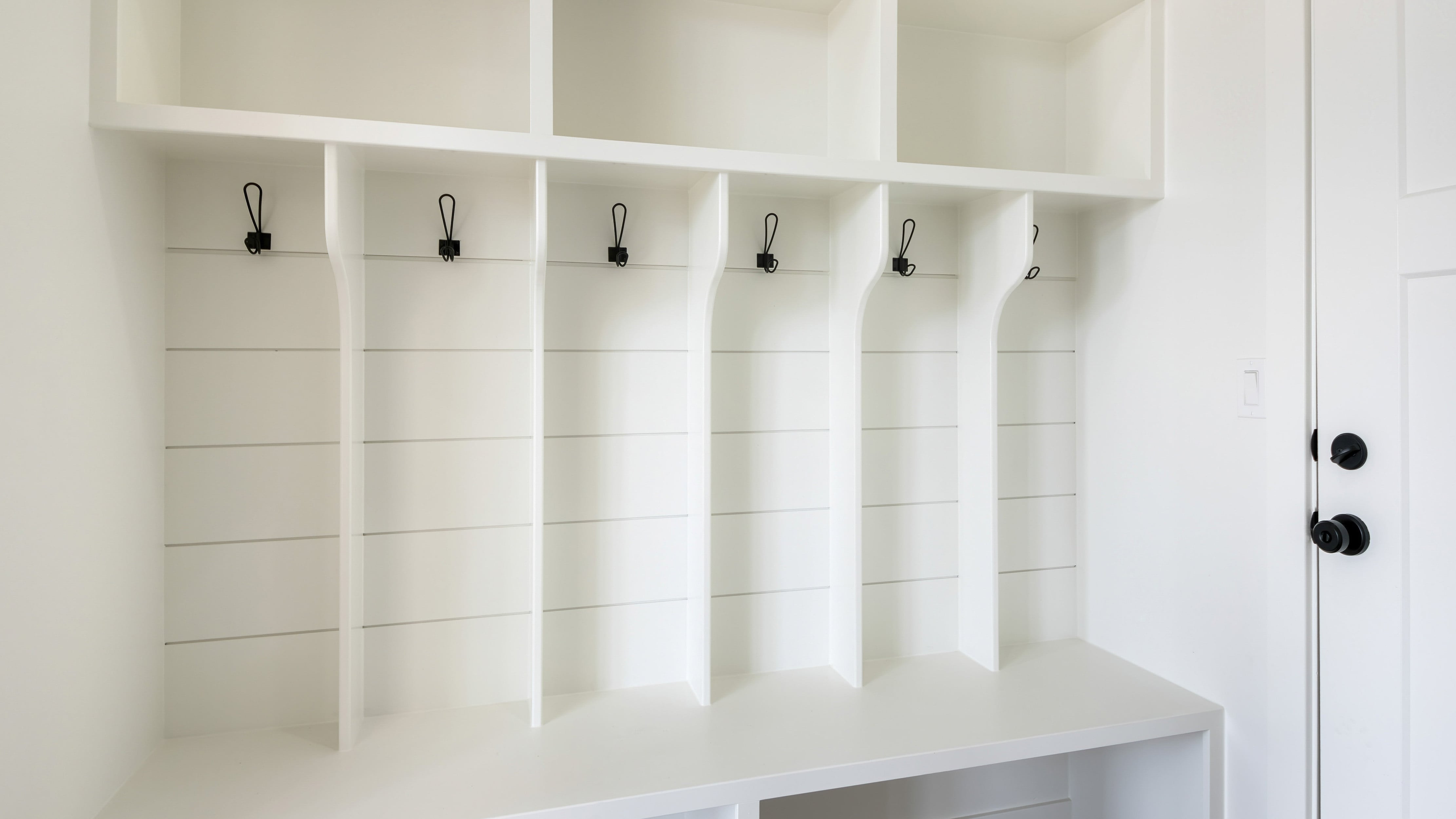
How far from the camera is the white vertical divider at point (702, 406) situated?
1.49 metres

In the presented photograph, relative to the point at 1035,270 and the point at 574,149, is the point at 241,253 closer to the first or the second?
the point at 574,149

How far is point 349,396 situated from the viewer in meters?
1.35

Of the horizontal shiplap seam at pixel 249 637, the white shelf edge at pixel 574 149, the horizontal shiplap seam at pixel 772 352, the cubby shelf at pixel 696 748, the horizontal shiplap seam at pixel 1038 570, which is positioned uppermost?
the white shelf edge at pixel 574 149

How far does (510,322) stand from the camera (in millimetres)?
1549

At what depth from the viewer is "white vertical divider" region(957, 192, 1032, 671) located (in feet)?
5.46

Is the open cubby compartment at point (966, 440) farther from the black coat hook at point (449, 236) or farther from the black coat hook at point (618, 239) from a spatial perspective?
the black coat hook at point (449, 236)

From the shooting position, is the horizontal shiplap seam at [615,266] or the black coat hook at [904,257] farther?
the black coat hook at [904,257]

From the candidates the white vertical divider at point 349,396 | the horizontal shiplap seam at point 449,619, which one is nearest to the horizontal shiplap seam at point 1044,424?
the horizontal shiplap seam at point 449,619

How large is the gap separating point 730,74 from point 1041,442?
1169 mm

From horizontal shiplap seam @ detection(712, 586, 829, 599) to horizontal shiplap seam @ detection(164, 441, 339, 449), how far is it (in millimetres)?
871

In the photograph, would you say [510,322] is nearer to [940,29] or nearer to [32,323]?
[32,323]

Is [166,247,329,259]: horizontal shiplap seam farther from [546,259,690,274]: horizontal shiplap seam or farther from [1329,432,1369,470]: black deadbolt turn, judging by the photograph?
[1329,432,1369,470]: black deadbolt turn

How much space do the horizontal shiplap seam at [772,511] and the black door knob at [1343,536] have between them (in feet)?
3.03

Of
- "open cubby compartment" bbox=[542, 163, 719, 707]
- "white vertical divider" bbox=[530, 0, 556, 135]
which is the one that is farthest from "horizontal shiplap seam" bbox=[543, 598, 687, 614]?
"white vertical divider" bbox=[530, 0, 556, 135]
